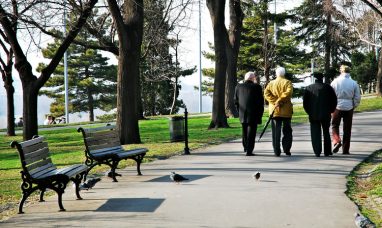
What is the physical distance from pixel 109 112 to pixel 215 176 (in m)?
62.0

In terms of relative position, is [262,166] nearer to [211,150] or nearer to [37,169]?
[211,150]

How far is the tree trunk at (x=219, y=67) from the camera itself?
24656 millimetres

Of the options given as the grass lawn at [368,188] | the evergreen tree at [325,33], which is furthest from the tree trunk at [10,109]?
the evergreen tree at [325,33]

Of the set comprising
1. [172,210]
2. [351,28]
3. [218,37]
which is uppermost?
[351,28]

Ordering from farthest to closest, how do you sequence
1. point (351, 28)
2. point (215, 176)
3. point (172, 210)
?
point (351, 28)
point (215, 176)
point (172, 210)

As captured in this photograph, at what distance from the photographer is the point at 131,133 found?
18.8 metres

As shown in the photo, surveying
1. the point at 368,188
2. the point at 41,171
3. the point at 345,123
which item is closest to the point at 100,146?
the point at 41,171

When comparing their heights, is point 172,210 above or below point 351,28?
below

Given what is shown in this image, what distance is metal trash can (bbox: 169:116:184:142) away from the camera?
18952mm

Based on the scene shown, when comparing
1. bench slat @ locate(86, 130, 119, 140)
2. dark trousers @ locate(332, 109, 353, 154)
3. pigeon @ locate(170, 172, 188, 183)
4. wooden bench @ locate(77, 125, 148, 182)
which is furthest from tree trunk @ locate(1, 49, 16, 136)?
pigeon @ locate(170, 172, 188, 183)

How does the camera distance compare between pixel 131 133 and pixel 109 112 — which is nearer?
pixel 131 133

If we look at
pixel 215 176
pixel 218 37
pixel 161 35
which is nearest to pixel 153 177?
pixel 215 176

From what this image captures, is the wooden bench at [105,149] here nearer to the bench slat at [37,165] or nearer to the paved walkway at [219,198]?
the paved walkway at [219,198]

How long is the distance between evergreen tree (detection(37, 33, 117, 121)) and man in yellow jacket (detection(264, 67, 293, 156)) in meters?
53.7
